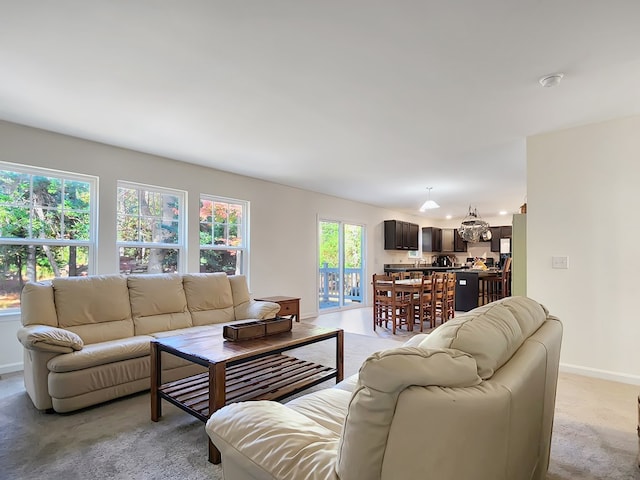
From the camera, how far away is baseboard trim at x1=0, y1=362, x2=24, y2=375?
3.32 meters

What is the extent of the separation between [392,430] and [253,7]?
191 cm

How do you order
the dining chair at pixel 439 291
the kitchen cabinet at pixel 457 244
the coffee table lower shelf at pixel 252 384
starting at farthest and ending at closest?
the kitchen cabinet at pixel 457 244, the dining chair at pixel 439 291, the coffee table lower shelf at pixel 252 384

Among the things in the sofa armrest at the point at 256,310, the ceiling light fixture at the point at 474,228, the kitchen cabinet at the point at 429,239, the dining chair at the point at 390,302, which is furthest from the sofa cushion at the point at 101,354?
the kitchen cabinet at the point at 429,239

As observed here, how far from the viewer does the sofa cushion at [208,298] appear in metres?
3.79

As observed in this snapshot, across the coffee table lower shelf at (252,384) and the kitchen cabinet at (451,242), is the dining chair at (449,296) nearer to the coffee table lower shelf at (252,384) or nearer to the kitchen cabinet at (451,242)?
the coffee table lower shelf at (252,384)

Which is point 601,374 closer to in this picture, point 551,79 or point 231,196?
point 551,79

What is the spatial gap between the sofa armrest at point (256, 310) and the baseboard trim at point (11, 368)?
6.73 feet

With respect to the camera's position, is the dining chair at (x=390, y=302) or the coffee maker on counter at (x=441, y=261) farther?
the coffee maker on counter at (x=441, y=261)

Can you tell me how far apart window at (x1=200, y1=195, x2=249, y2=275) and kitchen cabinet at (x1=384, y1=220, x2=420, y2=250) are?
4221mm

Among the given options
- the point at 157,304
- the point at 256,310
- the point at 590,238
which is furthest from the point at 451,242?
the point at 157,304

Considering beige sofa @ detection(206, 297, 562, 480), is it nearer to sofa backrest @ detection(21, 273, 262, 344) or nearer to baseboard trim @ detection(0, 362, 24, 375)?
sofa backrest @ detection(21, 273, 262, 344)

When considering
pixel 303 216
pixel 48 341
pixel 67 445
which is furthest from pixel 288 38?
pixel 303 216

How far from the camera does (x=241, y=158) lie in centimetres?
448

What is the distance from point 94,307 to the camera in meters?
3.09
